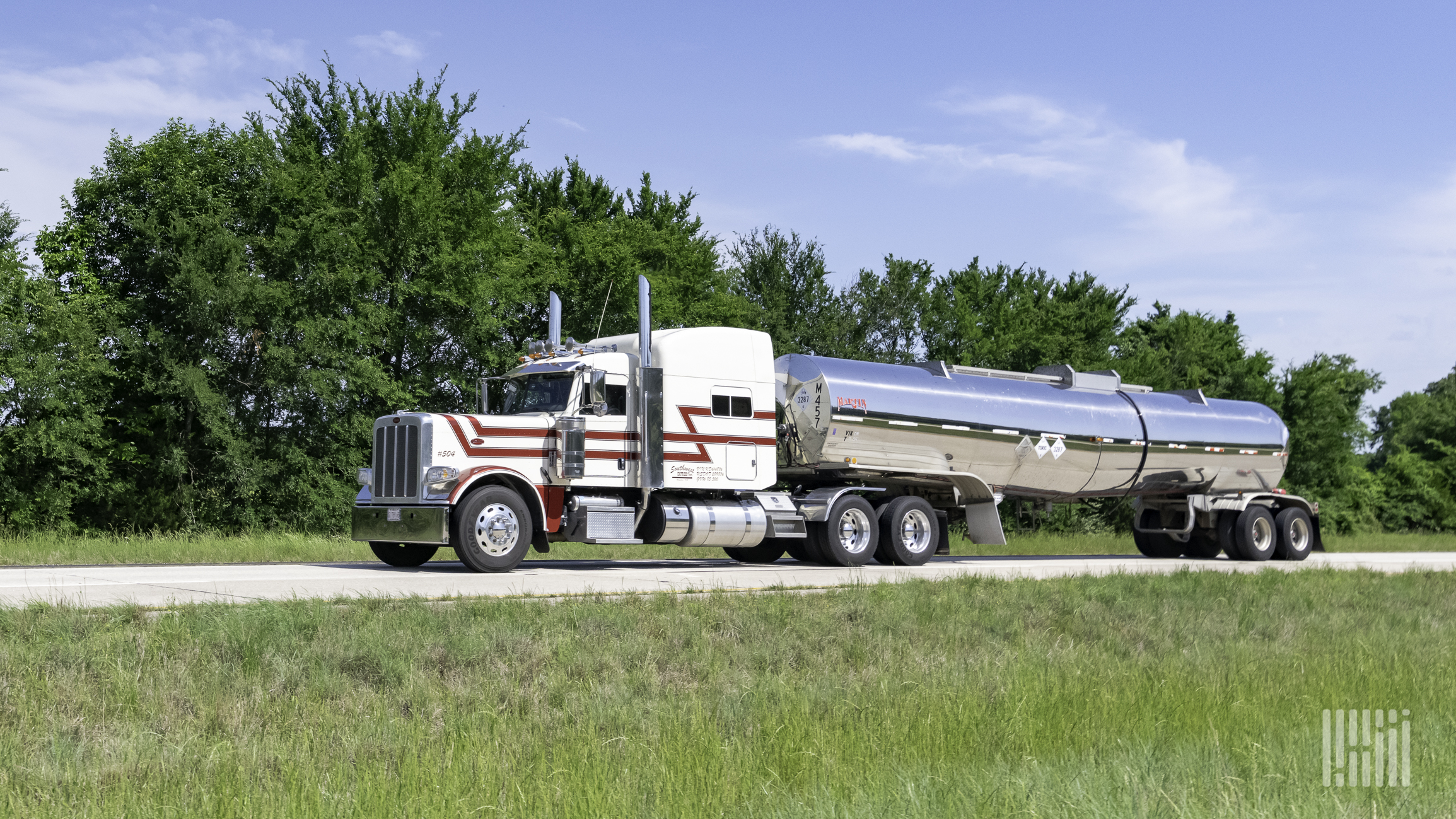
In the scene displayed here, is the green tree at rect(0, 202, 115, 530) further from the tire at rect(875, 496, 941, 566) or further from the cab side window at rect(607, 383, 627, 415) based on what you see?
the tire at rect(875, 496, 941, 566)

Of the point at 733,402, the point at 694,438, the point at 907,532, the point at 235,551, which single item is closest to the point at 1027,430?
the point at 907,532

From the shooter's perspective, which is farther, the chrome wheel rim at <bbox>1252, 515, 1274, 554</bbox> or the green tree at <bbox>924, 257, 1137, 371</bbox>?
the green tree at <bbox>924, 257, 1137, 371</bbox>

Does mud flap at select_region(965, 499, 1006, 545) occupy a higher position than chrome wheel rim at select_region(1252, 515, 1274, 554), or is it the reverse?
mud flap at select_region(965, 499, 1006, 545)

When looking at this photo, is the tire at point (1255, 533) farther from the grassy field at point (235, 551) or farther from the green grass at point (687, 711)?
the green grass at point (687, 711)

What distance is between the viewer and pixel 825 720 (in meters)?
7.74

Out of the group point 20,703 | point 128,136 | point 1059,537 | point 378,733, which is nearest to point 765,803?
point 378,733

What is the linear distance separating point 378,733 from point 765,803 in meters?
2.59

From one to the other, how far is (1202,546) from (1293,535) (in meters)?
1.91

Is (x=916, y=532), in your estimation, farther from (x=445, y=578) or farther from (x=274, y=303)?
(x=274, y=303)

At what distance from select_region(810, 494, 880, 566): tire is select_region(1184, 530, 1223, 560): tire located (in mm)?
10414

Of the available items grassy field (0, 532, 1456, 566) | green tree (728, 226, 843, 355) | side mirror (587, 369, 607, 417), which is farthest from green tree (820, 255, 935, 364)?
side mirror (587, 369, 607, 417)

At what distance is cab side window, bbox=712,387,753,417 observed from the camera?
61.7 ft

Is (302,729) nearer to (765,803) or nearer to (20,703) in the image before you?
(20,703)

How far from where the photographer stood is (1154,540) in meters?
27.4
